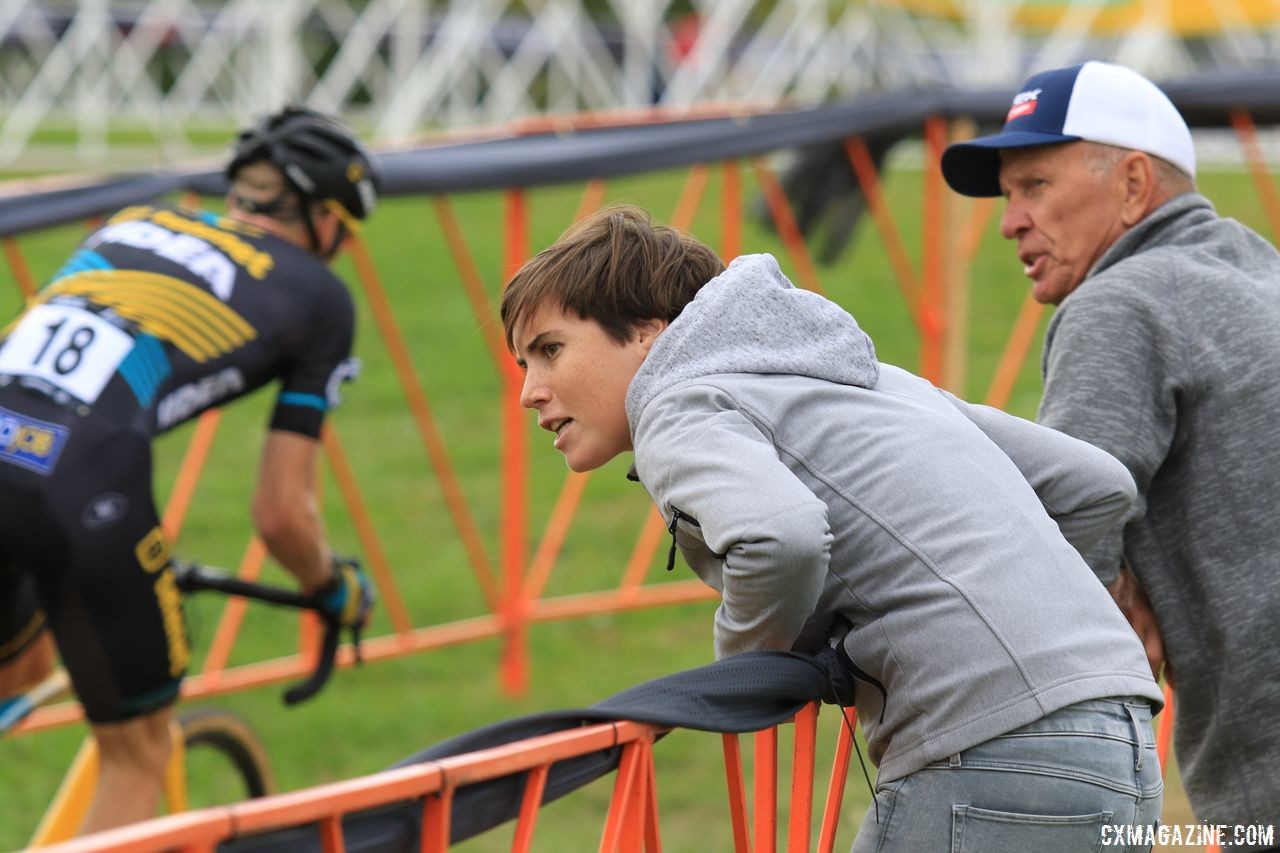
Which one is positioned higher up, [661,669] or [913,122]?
[913,122]

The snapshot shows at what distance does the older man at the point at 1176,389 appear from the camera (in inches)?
99.0

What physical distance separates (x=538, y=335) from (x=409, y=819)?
26.7 inches

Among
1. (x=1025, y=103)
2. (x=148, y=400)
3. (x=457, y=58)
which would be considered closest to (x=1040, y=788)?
(x=1025, y=103)

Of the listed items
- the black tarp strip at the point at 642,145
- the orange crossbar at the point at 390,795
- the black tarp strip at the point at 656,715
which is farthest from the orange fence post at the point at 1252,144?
the orange crossbar at the point at 390,795

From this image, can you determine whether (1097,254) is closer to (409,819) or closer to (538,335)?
(538,335)

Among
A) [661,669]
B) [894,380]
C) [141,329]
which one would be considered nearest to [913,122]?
[661,669]

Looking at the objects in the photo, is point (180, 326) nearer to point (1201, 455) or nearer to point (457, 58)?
point (1201, 455)

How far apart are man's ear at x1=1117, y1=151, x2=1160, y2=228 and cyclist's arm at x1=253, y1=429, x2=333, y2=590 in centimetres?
205

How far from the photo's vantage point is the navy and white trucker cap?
2.74m

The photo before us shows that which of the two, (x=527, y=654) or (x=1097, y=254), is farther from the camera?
(x=527, y=654)

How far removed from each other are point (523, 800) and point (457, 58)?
20276mm

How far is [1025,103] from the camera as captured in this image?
9.31 ft

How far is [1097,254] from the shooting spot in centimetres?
280

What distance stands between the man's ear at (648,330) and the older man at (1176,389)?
0.70 metres
